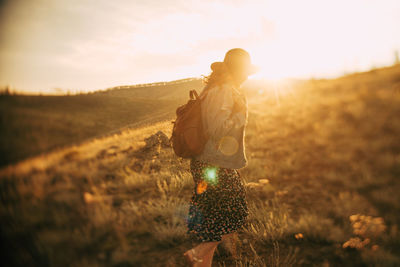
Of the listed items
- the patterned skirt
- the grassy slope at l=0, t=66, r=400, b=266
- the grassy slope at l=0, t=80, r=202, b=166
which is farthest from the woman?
the grassy slope at l=0, t=80, r=202, b=166

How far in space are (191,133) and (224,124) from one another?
313 millimetres

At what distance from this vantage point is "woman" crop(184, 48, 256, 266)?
195 cm

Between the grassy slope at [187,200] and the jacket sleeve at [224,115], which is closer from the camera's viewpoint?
the grassy slope at [187,200]

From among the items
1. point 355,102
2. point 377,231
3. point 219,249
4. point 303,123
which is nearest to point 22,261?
point 219,249

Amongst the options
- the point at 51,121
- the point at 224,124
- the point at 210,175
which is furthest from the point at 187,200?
the point at 51,121

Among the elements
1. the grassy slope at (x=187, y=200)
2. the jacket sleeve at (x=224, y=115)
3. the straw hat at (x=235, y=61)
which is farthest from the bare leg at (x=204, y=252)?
the straw hat at (x=235, y=61)

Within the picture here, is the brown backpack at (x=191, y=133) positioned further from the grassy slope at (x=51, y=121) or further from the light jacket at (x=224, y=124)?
the grassy slope at (x=51, y=121)

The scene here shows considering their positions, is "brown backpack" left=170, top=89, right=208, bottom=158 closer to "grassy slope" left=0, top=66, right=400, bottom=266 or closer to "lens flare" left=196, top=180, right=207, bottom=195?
"lens flare" left=196, top=180, right=207, bottom=195

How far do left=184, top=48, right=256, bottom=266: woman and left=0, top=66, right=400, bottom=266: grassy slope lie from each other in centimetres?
55

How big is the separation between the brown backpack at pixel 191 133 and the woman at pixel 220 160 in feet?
0.24

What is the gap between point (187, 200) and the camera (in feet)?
14.0

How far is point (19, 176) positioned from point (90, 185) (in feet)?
2.60

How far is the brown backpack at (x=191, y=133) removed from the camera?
1.94 meters

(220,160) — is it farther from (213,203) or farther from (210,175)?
(213,203)
